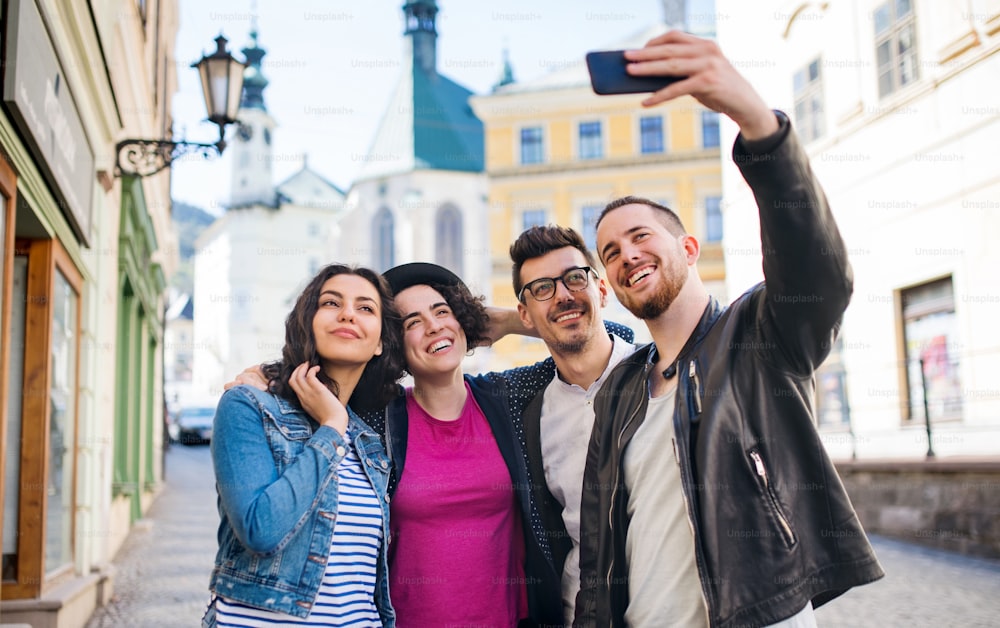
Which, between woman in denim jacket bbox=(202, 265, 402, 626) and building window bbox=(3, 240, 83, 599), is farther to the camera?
building window bbox=(3, 240, 83, 599)

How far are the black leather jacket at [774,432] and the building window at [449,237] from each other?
152ft

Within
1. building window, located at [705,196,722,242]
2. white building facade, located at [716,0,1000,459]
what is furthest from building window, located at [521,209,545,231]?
white building facade, located at [716,0,1000,459]

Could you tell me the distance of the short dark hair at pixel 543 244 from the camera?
11.2 feet

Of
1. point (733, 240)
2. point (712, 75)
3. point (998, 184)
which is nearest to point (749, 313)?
point (712, 75)

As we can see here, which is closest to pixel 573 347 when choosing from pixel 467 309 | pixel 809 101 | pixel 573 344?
pixel 573 344

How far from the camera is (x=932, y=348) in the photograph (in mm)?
12203

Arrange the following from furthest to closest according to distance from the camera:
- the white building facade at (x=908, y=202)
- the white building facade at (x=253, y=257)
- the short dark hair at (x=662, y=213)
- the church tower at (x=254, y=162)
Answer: the church tower at (x=254, y=162)
the white building facade at (x=253, y=257)
the white building facade at (x=908, y=202)
the short dark hair at (x=662, y=213)

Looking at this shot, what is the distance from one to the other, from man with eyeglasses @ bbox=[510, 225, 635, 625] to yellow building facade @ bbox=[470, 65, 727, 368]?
31214 millimetres

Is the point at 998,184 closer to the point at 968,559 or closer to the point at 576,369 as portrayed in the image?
the point at 968,559

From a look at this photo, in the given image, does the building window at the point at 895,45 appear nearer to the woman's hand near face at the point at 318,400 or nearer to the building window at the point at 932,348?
the building window at the point at 932,348

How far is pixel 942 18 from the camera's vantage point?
11805mm

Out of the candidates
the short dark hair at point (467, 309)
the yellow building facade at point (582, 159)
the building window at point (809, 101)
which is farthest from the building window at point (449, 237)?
the short dark hair at point (467, 309)

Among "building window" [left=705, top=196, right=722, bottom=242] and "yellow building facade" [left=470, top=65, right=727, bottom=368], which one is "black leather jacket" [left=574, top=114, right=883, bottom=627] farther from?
"building window" [left=705, top=196, right=722, bottom=242]

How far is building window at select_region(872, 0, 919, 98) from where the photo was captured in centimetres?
1261
